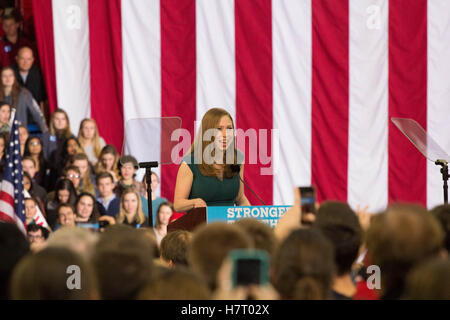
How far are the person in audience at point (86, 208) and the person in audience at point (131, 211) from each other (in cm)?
23

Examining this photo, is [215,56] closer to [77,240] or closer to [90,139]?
[90,139]

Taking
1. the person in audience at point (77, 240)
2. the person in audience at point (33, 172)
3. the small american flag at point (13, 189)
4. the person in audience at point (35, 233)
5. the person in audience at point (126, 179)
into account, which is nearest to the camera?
the person in audience at point (77, 240)

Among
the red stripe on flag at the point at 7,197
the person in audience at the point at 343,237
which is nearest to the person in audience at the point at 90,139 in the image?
the red stripe on flag at the point at 7,197

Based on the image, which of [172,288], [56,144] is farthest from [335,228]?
[56,144]

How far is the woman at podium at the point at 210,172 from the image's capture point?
3.87 m

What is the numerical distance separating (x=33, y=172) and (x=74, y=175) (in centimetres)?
42

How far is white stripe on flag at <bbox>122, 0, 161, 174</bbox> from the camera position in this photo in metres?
7.30

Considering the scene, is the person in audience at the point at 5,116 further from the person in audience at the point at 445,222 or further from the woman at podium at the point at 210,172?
the person in audience at the point at 445,222

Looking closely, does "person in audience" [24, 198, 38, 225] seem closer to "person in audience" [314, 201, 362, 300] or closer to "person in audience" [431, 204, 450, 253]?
"person in audience" [314, 201, 362, 300]

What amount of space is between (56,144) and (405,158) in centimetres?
363

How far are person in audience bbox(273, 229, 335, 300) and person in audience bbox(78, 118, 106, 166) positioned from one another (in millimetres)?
5203

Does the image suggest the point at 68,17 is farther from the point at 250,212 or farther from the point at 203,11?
the point at 250,212

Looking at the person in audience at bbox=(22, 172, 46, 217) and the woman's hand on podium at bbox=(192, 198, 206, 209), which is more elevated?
the woman's hand on podium at bbox=(192, 198, 206, 209)

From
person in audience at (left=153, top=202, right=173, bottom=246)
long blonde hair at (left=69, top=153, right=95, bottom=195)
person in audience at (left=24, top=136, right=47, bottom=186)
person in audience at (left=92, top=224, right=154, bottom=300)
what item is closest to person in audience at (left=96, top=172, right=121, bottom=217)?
long blonde hair at (left=69, top=153, right=95, bottom=195)
